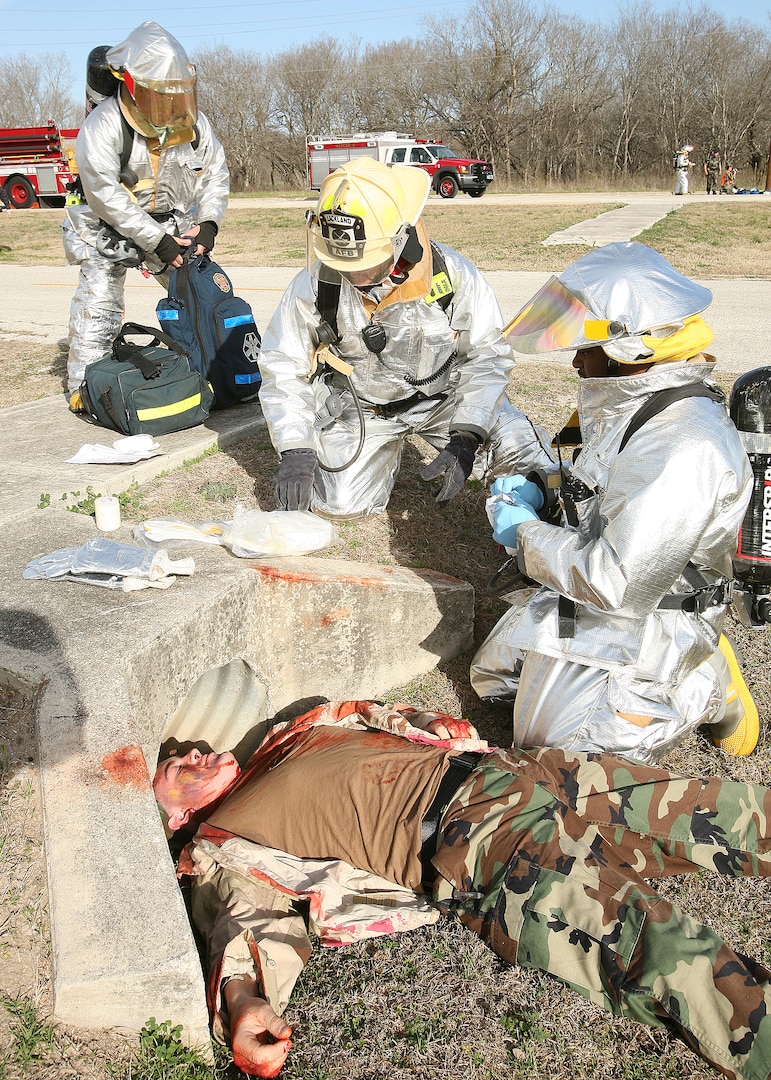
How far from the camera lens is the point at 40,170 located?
2480cm

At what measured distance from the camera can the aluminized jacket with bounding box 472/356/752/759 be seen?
96.0 inches

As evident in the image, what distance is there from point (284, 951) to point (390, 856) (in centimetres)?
36

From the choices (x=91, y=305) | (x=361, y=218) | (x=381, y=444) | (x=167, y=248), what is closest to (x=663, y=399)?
(x=361, y=218)

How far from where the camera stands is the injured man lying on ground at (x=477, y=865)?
197cm

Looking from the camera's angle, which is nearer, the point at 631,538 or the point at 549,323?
the point at 631,538

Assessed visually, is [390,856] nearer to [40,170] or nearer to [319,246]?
[319,246]

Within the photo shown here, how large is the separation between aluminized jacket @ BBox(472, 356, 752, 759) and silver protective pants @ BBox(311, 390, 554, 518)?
49.4 inches

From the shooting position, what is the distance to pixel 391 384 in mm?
4234

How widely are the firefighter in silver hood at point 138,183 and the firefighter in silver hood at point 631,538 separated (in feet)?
9.80

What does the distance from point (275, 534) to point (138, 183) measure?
8.99 feet

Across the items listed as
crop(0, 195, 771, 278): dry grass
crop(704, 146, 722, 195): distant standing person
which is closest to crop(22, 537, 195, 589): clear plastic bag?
crop(0, 195, 771, 278): dry grass

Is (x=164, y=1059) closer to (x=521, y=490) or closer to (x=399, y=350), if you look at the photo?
(x=521, y=490)

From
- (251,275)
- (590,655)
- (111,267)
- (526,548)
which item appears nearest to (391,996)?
(590,655)

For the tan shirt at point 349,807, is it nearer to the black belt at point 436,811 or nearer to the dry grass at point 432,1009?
the black belt at point 436,811
